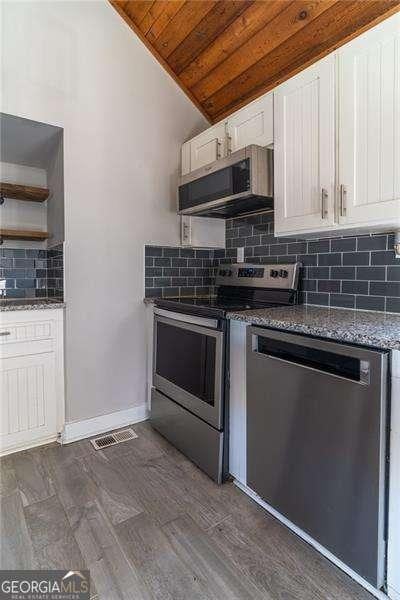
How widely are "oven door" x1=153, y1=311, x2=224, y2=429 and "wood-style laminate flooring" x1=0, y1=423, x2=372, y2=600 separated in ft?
1.25

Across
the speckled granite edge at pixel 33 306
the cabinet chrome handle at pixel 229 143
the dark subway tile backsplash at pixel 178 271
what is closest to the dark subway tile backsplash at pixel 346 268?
the cabinet chrome handle at pixel 229 143

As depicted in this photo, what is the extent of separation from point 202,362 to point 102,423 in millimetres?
974

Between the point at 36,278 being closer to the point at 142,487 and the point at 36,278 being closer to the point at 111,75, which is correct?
the point at 111,75

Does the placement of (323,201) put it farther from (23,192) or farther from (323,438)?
(23,192)

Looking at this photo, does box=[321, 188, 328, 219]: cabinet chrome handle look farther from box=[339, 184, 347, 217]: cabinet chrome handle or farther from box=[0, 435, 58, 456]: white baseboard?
box=[0, 435, 58, 456]: white baseboard

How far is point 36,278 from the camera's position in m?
A: 2.59

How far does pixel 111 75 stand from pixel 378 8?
1.60 m

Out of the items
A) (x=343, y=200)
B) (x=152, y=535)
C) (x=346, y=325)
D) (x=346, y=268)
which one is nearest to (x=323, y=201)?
(x=343, y=200)

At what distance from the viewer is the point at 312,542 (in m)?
1.32

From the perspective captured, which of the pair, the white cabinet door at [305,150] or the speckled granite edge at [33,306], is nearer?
the white cabinet door at [305,150]

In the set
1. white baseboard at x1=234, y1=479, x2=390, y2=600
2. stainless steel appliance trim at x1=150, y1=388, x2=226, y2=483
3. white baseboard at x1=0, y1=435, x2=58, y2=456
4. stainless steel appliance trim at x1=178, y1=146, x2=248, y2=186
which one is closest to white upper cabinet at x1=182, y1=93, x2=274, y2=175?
stainless steel appliance trim at x1=178, y1=146, x2=248, y2=186

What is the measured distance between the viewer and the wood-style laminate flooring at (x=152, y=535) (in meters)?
1.16

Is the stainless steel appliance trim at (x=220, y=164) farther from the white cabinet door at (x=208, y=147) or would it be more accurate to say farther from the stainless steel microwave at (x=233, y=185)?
the white cabinet door at (x=208, y=147)

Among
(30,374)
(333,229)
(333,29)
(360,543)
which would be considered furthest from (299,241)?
(30,374)
